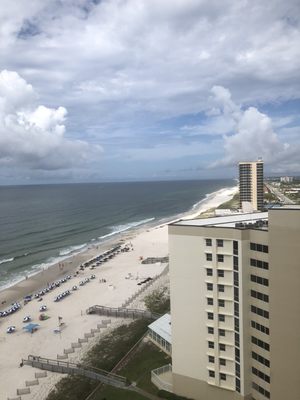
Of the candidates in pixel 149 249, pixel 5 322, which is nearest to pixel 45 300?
pixel 5 322

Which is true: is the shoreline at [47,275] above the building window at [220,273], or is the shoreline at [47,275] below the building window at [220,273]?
below

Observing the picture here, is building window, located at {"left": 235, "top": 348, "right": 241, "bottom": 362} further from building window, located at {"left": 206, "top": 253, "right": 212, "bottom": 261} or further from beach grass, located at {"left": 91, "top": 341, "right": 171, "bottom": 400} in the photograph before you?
beach grass, located at {"left": 91, "top": 341, "right": 171, "bottom": 400}

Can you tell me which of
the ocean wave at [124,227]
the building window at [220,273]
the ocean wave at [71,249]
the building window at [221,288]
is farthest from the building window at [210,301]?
the ocean wave at [124,227]

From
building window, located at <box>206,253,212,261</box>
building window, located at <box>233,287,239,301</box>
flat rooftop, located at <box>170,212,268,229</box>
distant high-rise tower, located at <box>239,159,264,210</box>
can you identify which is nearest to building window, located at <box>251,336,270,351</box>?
building window, located at <box>233,287,239,301</box>

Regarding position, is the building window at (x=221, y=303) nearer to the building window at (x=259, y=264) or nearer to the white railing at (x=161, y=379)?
the building window at (x=259, y=264)

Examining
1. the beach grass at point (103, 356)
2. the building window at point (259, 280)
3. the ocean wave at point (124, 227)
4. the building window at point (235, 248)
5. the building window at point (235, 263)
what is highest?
the building window at point (235, 248)

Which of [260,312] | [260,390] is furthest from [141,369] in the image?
[260,312]

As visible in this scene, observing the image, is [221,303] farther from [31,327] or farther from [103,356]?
[31,327]

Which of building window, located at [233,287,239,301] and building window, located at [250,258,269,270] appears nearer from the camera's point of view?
building window, located at [250,258,269,270]
